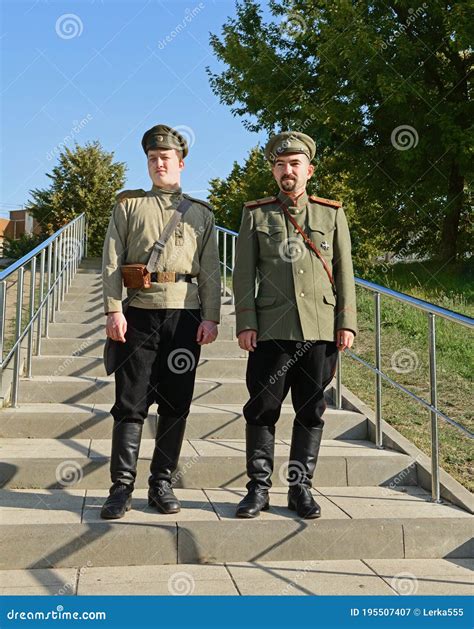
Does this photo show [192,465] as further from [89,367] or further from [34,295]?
[34,295]

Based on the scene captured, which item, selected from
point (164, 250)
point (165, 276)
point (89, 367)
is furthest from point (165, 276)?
point (89, 367)

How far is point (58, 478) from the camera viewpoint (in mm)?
3752

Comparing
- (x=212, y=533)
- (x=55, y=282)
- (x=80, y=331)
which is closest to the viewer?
(x=212, y=533)

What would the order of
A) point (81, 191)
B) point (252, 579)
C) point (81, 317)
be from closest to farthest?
point (252, 579) → point (81, 317) → point (81, 191)

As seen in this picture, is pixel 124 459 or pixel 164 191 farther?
pixel 164 191

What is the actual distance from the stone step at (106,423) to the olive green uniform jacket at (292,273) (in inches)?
50.5

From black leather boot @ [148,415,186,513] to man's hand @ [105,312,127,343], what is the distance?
1.52 ft

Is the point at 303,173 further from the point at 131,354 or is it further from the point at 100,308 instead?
the point at 100,308

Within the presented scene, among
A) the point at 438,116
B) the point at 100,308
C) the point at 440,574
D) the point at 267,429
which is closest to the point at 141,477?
the point at 267,429

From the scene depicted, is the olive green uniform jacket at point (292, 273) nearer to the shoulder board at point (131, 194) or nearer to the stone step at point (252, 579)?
the shoulder board at point (131, 194)

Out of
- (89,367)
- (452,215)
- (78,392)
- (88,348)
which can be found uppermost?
(452,215)

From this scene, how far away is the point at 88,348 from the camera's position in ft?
19.0

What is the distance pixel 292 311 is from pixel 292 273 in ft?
0.64
